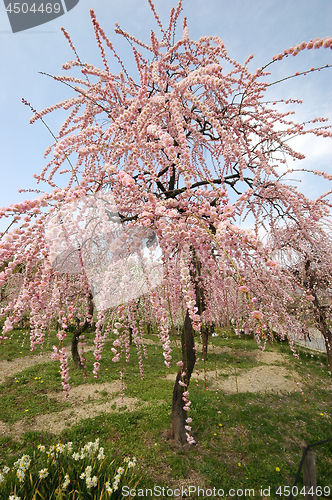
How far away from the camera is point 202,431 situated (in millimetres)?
4707

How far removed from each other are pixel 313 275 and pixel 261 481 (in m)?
7.11

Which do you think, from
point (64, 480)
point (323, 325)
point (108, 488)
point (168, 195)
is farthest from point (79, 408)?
point (323, 325)

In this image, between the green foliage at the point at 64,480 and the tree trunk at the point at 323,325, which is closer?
the green foliage at the point at 64,480

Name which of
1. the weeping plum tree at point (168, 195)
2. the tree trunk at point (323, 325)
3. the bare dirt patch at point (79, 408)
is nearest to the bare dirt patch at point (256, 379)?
the tree trunk at point (323, 325)

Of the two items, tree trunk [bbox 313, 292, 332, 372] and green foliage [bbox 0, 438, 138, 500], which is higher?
tree trunk [bbox 313, 292, 332, 372]

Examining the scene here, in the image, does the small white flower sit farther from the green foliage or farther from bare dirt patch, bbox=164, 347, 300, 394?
bare dirt patch, bbox=164, 347, 300, 394

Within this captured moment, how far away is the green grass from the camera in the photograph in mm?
3705

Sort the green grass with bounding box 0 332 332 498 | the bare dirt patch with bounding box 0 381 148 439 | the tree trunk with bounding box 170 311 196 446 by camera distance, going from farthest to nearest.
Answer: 1. the bare dirt patch with bounding box 0 381 148 439
2. the tree trunk with bounding box 170 311 196 446
3. the green grass with bounding box 0 332 332 498

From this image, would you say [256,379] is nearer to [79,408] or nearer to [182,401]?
[182,401]

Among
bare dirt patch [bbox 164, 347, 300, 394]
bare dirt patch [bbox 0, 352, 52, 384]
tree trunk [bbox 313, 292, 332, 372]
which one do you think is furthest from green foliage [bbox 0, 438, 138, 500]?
tree trunk [bbox 313, 292, 332, 372]

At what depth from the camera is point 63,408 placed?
5.51 m

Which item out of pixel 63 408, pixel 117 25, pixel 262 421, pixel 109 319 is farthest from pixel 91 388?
pixel 117 25

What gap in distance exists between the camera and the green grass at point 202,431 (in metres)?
3.71

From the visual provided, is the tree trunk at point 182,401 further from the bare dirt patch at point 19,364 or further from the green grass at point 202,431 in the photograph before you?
the bare dirt patch at point 19,364
